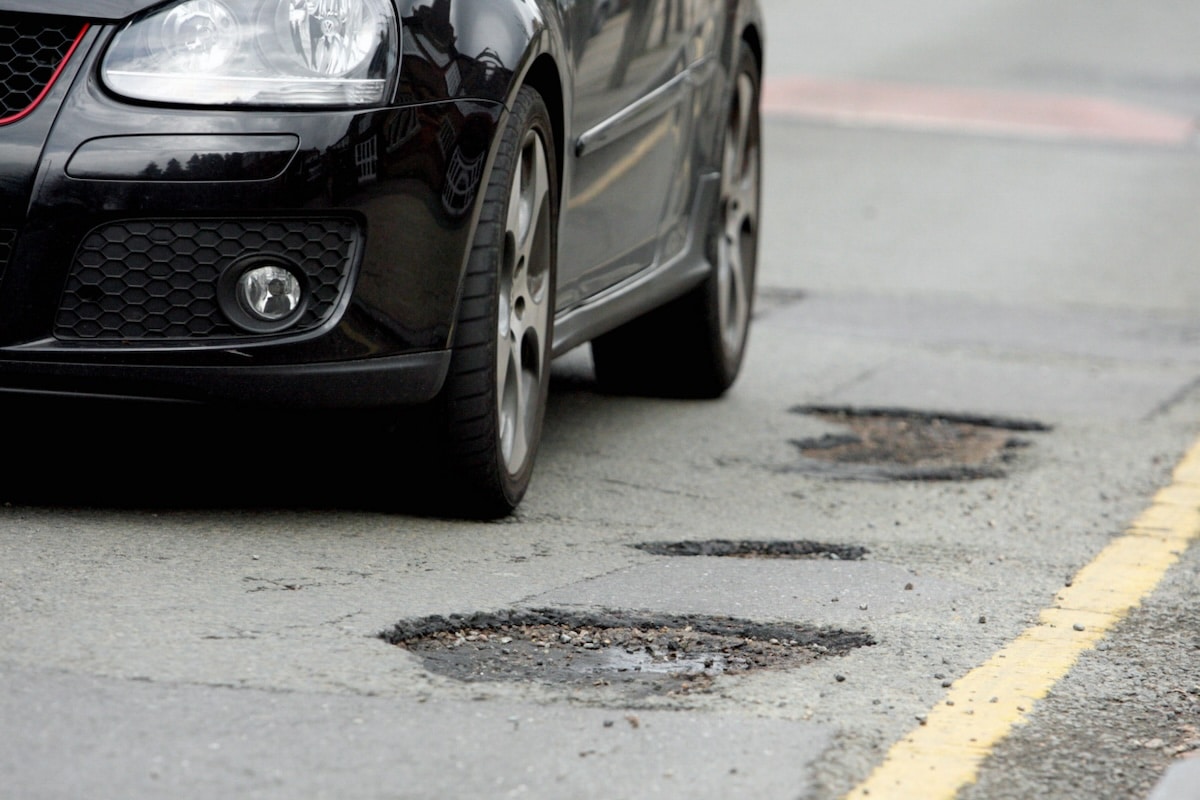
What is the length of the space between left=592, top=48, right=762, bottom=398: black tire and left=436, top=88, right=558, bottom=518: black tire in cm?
159

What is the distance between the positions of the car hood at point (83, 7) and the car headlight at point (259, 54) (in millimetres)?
27

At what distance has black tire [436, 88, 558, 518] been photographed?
4.16 m

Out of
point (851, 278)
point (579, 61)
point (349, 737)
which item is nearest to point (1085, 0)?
point (851, 278)

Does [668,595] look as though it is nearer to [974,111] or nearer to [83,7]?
[83,7]

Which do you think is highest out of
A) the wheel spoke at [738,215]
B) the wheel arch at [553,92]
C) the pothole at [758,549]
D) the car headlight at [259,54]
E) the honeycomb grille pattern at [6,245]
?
the car headlight at [259,54]

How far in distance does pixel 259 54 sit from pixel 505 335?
33.2 inches

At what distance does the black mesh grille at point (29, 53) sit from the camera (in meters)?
3.84

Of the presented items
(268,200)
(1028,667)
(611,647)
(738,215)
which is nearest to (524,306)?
(268,200)

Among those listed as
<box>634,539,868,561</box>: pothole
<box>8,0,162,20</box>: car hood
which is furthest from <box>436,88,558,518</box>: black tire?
<box>8,0,162,20</box>: car hood

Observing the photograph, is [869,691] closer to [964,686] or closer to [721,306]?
[964,686]

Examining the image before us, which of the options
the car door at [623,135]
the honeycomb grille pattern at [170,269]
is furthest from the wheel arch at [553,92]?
the honeycomb grille pattern at [170,269]

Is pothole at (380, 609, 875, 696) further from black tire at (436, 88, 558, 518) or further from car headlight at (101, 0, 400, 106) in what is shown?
car headlight at (101, 0, 400, 106)

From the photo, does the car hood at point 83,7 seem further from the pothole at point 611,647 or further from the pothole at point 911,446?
the pothole at point 911,446

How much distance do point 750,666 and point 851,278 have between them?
20.1ft
